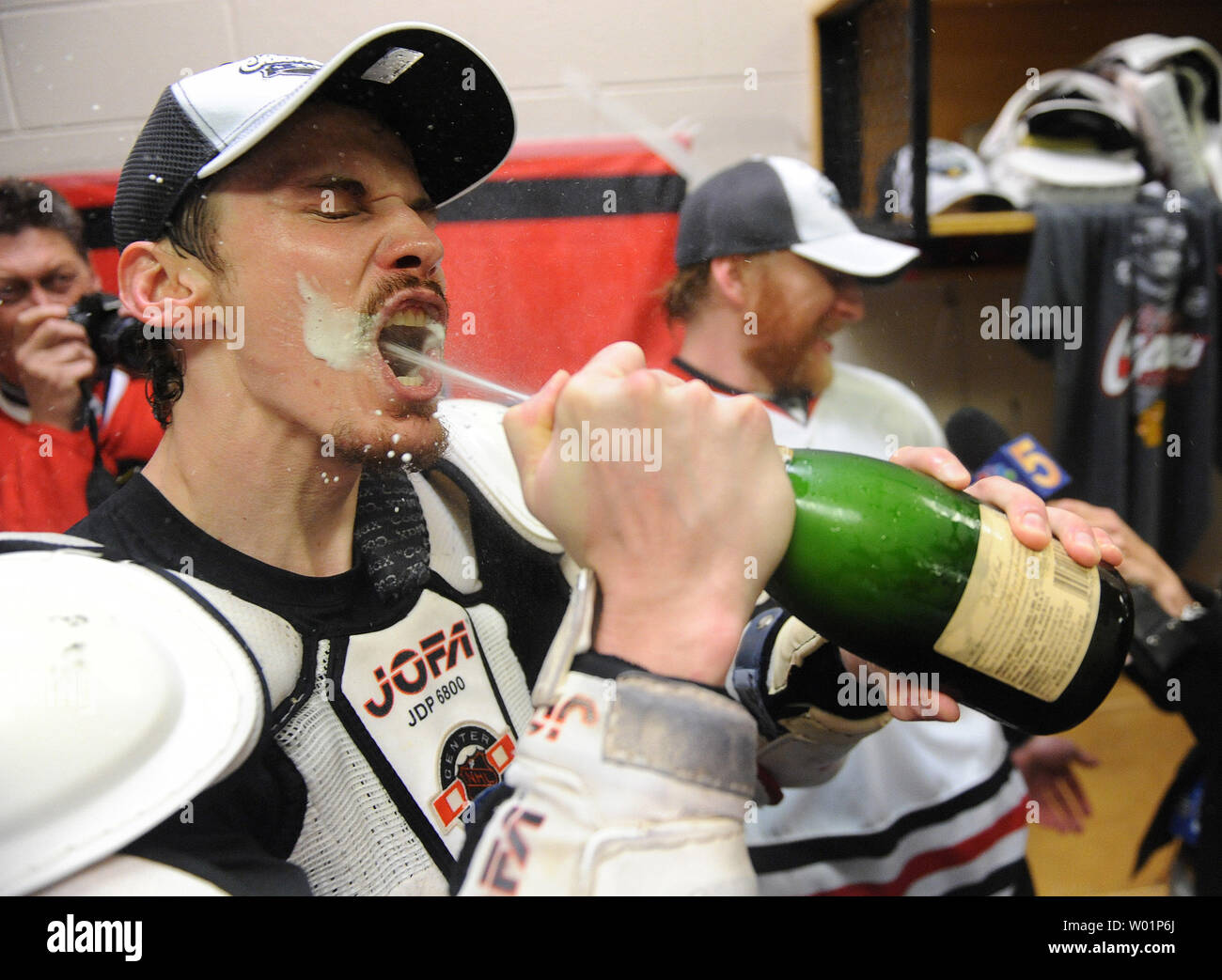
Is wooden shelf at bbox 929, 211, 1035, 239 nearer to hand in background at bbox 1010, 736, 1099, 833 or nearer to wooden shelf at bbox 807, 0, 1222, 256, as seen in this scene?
wooden shelf at bbox 807, 0, 1222, 256

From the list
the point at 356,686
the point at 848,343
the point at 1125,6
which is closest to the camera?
the point at 356,686

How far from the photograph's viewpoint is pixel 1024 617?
20.7 inches

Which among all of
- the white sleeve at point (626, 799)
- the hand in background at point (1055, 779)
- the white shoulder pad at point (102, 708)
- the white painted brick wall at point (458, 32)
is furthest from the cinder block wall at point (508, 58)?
the hand in background at point (1055, 779)

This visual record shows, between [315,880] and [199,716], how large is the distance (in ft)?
0.50

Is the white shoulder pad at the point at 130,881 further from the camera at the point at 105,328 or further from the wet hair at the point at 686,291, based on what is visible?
the wet hair at the point at 686,291

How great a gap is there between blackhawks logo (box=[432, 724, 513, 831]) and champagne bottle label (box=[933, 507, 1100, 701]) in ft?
1.16

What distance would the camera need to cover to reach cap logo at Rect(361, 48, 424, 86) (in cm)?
56

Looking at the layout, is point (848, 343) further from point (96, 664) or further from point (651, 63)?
point (96, 664)

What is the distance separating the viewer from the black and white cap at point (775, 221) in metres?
0.73

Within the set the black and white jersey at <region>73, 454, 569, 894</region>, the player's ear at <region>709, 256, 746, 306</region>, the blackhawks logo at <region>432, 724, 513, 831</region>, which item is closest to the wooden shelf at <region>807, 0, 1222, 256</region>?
the player's ear at <region>709, 256, 746, 306</region>

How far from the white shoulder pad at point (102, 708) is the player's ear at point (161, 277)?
19cm

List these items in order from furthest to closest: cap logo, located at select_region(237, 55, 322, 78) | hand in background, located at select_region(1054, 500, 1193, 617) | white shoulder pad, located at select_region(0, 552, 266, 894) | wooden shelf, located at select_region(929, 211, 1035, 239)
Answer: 1. hand in background, located at select_region(1054, 500, 1193, 617)
2. wooden shelf, located at select_region(929, 211, 1035, 239)
3. cap logo, located at select_region(237, 55, 322, 78)
4. white shoulder pad, located at select_region(0, 552, 266, 894)
